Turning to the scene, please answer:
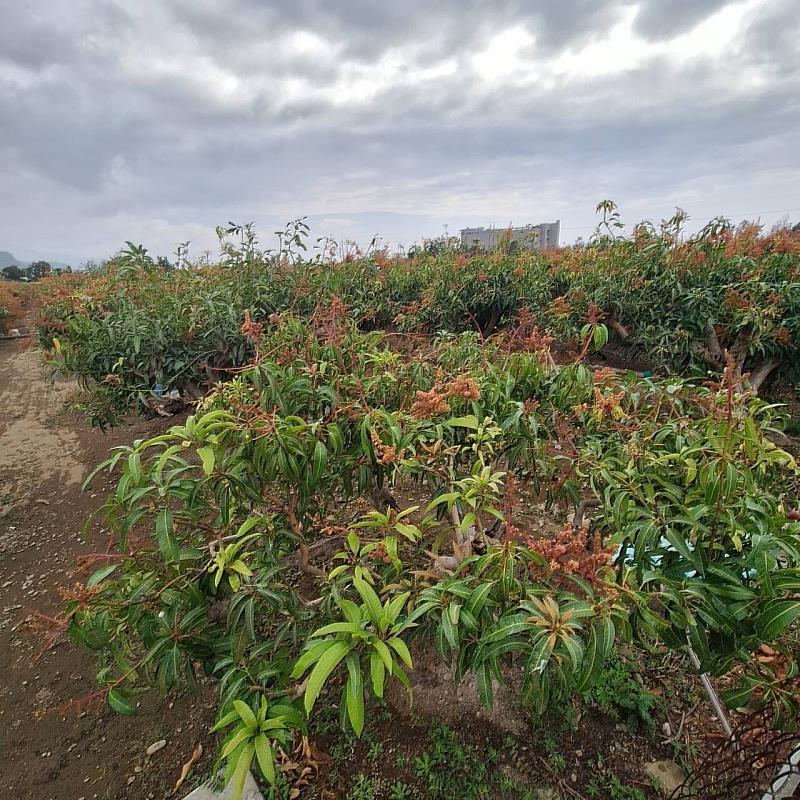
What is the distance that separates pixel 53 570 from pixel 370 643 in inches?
117

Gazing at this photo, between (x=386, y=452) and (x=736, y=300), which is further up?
(x=736, y=300)

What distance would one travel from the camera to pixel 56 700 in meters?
1.96

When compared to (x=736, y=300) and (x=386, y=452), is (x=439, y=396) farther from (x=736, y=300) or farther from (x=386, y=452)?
(x=736, y=300)

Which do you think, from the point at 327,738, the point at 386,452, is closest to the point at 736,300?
the point at 386,452

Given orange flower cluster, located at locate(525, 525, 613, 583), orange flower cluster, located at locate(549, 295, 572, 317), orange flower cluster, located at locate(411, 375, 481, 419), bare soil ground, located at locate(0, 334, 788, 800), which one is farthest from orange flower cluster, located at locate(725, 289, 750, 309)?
orange flower cluster, located at locate(525, 525, 613, 583)

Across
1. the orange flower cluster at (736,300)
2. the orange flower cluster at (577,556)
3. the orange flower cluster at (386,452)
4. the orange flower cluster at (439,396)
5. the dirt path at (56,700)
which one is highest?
the orange flower cluster at (736,300)

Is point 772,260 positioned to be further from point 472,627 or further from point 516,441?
point 472,627

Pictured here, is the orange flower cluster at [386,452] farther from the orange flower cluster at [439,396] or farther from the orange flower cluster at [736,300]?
the orange flower cluster at [736,300]

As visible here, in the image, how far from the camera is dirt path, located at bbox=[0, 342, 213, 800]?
1.63 m

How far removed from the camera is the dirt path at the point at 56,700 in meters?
1.63

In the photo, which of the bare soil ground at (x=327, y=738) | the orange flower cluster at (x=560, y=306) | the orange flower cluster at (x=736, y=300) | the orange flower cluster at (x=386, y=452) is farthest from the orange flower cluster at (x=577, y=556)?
the orange flower cluster at (x=736, y=300)

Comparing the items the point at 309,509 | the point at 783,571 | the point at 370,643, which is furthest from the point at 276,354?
the point at 783,571

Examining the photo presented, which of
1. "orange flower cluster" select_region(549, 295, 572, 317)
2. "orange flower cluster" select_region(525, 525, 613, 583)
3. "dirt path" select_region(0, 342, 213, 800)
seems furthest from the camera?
"orange flower cluster" select_region(549, 295, 572, 317)

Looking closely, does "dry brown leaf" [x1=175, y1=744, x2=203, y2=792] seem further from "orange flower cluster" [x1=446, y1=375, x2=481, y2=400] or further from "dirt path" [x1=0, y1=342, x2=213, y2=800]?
"orange flower cluster" [x1=446, y1=375, x2=481, y2=400]
